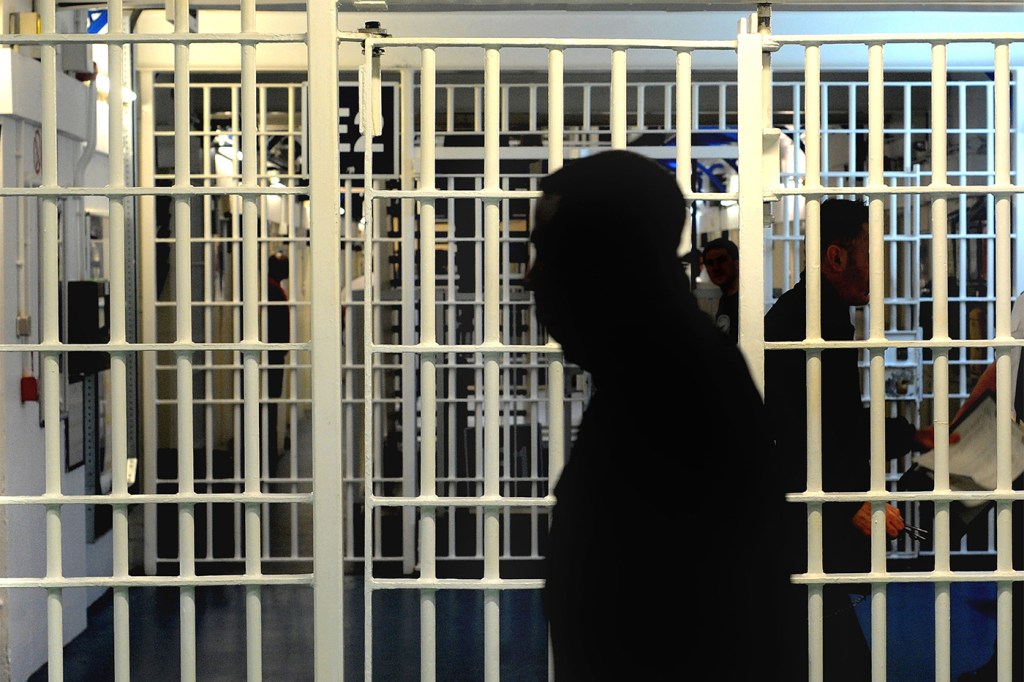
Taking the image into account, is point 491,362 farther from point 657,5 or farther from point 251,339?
point 657,5

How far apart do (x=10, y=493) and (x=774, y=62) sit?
464 centimetres

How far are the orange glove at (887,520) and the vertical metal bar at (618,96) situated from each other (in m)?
1.18

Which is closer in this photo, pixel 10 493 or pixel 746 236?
pixel 746 236

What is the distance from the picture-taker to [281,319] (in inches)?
285

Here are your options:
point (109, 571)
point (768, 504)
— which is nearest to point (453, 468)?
point (109, 571)

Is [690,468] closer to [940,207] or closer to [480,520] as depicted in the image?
[940,207]

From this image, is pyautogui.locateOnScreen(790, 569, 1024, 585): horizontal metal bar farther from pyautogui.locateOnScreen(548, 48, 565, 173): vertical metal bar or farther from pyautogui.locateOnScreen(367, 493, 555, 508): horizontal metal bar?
pyautogui.locateOnScreen(548, 48, 565, 173): vertical metal bar

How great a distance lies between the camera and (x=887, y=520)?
3.16 meters

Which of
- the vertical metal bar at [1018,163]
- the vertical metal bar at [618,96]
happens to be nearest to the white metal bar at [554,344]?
the vertical metal bar at [618,96]

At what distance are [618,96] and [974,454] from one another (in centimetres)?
154

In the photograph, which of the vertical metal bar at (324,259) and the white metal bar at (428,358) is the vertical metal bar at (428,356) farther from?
the vertical metal bar at (324,259)

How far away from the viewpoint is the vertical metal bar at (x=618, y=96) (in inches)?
110

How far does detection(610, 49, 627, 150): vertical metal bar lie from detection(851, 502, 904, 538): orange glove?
3.86 feet

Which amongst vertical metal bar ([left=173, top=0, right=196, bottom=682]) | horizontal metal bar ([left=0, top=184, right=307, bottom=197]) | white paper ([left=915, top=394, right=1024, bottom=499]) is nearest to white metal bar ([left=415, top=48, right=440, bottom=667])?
horizontal metal bar ([left=0, top=184, right=307, bottom=197])
